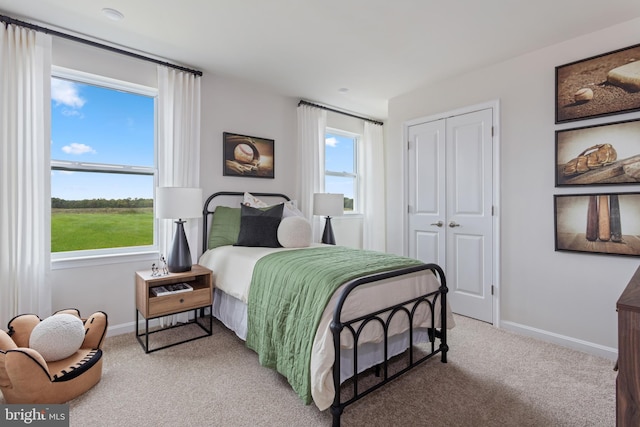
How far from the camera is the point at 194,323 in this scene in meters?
3.07

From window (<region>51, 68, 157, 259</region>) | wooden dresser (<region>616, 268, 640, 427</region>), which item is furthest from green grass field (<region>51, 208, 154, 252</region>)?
wooden dresser (<region>616, 268, 640, 427</region>)

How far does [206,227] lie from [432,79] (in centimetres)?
299

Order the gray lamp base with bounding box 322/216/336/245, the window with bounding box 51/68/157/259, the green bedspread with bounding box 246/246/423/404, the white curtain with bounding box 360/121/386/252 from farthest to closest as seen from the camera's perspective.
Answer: the white curtain with bounding box 360/121/386/252
the gray lamp base with bounding box 322/216/336/245
the window with bounding box 51/68/157/259
the green bedspread with bounding box 246/246/423/404

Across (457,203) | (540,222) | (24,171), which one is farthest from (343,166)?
(24,171)

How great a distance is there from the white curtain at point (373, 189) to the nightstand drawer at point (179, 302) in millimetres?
2804

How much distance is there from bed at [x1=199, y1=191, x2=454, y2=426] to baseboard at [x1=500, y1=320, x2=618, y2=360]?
36.9 inches

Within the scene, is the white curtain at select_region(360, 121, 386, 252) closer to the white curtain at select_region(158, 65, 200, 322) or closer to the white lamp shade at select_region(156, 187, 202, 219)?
the white curtain at select_region(158, 65, 200, 322)

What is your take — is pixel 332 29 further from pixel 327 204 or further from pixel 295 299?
pixel 295 299

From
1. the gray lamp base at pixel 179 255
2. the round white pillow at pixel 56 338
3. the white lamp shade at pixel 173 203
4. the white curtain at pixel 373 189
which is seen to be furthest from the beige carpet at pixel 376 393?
the white curtain at pixel 373 189

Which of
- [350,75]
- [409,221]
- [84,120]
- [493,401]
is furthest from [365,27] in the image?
[493,401]

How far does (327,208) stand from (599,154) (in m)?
2.61

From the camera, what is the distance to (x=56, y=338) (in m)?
1.89

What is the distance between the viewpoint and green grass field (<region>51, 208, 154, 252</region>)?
2.69m

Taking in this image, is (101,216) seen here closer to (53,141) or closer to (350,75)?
(53,141)
